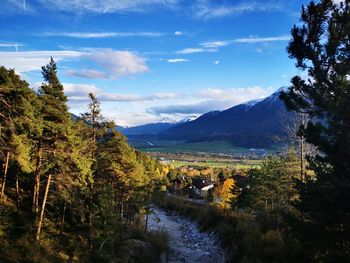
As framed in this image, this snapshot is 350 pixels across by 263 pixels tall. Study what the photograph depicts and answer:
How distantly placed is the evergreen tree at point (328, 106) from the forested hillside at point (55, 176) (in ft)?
48.0

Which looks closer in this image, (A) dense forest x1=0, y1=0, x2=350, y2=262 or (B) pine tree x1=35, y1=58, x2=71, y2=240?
(A) dense forest x1=0, y1=0, x2=350, y2=262

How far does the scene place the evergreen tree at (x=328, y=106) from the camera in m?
17.0

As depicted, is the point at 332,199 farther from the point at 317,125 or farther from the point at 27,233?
the point at 27,233

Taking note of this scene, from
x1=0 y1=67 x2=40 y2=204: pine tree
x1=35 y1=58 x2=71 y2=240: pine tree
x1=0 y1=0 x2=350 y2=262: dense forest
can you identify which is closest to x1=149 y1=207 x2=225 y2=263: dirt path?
x1=0 y1=0 x2=350 y2=262: dense forest

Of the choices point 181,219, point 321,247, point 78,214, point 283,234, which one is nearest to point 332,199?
point 321,247

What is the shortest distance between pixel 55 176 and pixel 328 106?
66.4 feet

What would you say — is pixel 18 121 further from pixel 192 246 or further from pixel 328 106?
pixel 192 246

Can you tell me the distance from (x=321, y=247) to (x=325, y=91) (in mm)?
8153

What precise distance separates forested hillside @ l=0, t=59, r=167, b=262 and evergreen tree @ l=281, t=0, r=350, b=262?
576 inches

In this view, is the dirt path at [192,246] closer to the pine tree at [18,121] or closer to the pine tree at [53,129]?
the pine tree at [53,129]

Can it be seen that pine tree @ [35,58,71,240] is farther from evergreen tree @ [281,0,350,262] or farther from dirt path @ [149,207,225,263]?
dirt path @ [149,207,225,263]

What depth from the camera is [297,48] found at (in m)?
17.9

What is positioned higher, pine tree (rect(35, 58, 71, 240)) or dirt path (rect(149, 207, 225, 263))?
pine tree (rect(35, 58, 71, 240))

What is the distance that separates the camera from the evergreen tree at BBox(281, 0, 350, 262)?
1697cm
